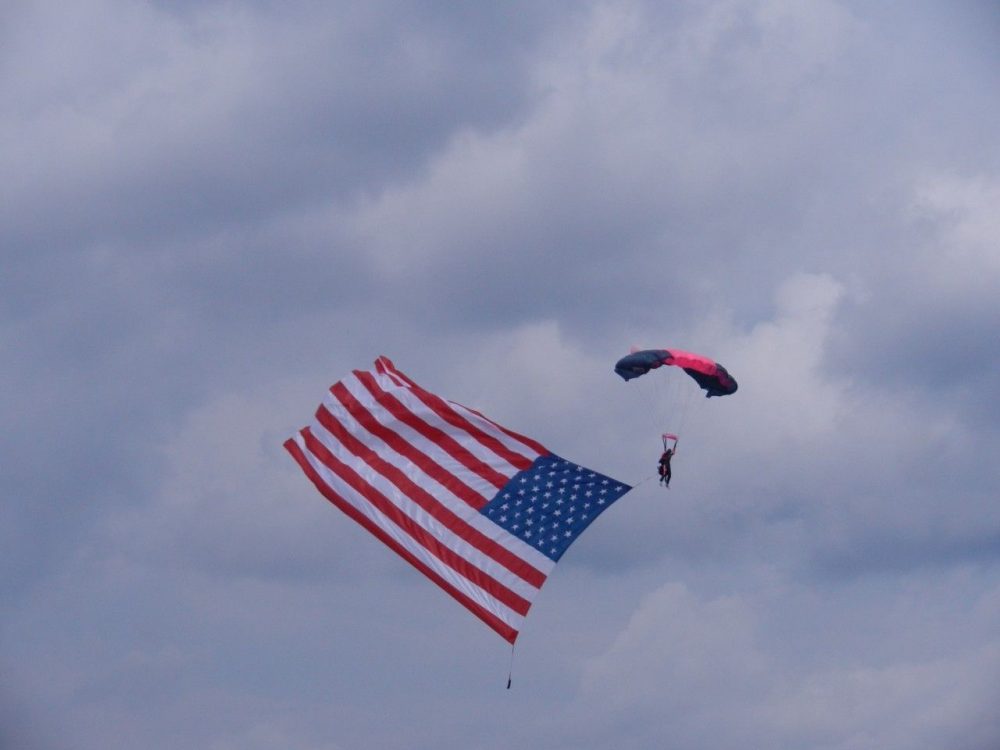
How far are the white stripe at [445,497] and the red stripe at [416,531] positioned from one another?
80cm

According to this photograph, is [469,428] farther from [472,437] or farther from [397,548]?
[397,548]

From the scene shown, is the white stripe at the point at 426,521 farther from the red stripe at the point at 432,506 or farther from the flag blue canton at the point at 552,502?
the flag blue canton at the point at 552,502

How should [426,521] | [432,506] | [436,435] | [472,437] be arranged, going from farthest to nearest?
[436,435]
[472,437]
[432,506]
[426,521]

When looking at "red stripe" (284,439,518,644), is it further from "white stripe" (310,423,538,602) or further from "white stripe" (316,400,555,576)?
"white stripe" (316,400,555,576)

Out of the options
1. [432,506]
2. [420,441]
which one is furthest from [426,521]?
[420,441]

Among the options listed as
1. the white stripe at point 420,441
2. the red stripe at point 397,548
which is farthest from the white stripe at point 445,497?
the red stripe at point 397,548

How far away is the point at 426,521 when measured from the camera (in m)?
50.5

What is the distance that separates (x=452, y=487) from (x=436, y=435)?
5.85 ft

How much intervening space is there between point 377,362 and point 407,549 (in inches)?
261

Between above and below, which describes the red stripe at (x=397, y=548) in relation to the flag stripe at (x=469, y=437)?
below

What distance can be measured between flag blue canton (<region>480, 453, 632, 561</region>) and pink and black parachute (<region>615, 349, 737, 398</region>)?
5149 millimetres

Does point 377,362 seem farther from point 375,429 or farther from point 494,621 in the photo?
point 494,621

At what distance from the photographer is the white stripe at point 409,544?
159 ft

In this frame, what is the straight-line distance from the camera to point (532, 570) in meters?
49.2
